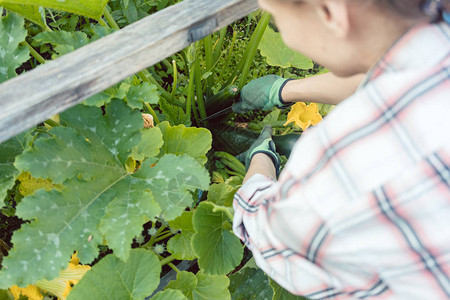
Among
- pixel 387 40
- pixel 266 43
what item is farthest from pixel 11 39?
pixel 266 43

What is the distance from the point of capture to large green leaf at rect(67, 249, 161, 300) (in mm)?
970

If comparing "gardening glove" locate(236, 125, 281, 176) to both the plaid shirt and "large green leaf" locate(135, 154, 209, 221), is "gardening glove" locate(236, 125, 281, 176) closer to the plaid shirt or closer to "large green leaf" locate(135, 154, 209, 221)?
"large green leaf" locate(135, 154, 209, 221)

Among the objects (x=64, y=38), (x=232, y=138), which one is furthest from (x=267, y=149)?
(x=64, y=38)

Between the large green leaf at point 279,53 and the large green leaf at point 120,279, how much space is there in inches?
38.7

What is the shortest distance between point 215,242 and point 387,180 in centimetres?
63

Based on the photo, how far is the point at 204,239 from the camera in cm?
108

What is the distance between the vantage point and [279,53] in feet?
5.48

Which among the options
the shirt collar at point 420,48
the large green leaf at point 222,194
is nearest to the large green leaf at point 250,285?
the large green leaf at point 222,194

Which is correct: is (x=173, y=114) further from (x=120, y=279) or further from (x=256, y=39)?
(x=120, y=279)

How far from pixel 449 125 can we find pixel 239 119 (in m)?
1.35

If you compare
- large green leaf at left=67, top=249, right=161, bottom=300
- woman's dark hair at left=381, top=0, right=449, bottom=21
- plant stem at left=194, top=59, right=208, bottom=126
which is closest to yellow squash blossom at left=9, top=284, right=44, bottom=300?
large green leaf at left=67, top=249, right=161, bottom=300

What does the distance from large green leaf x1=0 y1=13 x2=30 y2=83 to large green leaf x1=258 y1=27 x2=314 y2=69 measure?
96 centimetres

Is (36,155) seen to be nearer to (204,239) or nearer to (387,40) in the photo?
(204,239)

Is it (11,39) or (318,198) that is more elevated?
(11,39)
